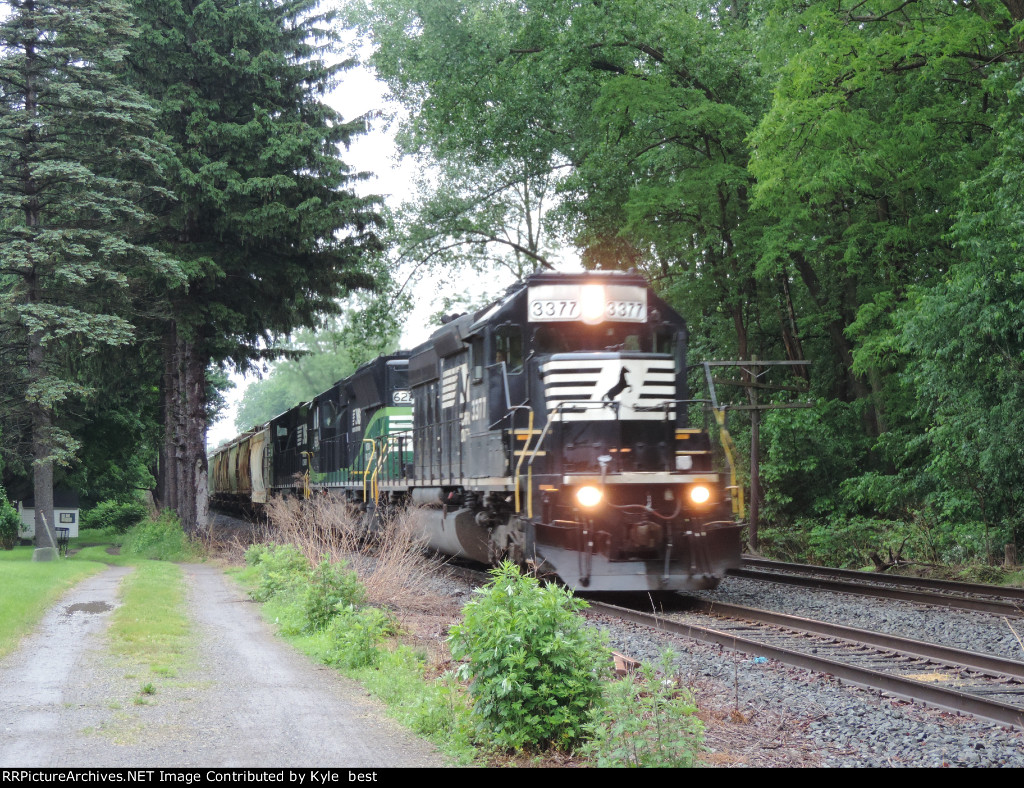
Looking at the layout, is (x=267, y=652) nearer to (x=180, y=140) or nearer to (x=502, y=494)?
(x=502, y=494)

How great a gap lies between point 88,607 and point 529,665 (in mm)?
9483

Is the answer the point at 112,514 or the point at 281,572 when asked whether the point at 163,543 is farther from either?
the point at 112,514

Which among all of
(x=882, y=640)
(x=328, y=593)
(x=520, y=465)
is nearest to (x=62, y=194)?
(x=520, y=465)

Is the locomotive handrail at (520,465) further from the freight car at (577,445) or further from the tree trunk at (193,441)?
the tree trunk at (193,441)

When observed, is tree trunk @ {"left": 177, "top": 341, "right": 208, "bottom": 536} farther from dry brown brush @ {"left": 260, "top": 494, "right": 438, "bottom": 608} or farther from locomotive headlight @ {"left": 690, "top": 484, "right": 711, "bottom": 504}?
locomotive headlight @ {"left": 690, "top": 484, "right": 711, "bottom": 504}

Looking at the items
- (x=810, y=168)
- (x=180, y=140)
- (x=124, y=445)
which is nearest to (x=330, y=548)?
(x=810, y=168)

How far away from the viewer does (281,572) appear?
14531mm

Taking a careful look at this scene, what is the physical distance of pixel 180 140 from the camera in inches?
998

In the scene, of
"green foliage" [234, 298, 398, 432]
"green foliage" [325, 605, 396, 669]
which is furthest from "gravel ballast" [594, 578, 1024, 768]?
"green foliage" [234, 298, 398, 432]

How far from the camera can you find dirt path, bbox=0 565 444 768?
580cm

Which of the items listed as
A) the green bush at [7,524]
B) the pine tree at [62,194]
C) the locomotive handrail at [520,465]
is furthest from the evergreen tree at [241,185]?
the locomotive handrail at [520,465]

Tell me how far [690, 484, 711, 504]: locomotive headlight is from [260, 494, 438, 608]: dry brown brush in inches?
144

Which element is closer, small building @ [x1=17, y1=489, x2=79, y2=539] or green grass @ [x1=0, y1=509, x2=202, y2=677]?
green grass @ [x1=0, y1=509, x2=202, y2=677]

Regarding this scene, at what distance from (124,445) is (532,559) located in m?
24.0
